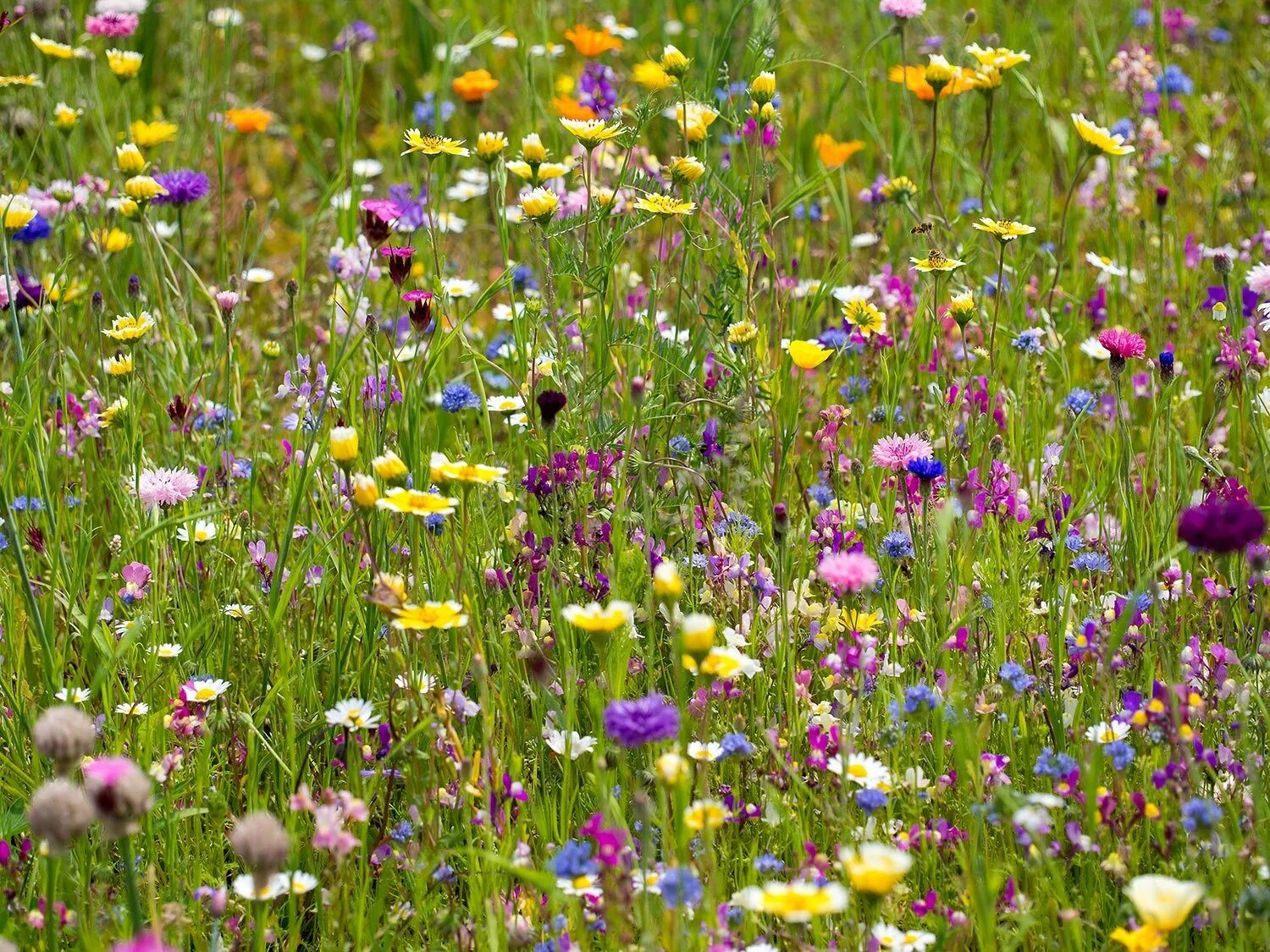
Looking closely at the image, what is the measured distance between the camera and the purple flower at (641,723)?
1271 millimetres

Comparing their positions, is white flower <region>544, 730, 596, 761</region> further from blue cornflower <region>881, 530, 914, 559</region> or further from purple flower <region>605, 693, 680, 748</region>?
blue cornflower <region>881, 530, 914, 559</region>

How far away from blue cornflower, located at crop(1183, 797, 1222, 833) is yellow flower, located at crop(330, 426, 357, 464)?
93 cm

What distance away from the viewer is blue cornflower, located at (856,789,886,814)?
143 cm

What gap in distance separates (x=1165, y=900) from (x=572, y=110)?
225 cm

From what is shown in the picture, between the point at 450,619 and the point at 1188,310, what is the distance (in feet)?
6.29

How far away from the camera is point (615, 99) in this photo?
3.27m

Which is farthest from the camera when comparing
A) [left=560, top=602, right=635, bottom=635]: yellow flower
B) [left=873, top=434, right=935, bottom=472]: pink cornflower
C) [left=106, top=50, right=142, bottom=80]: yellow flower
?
[left=106, top=50, right=142, bottom=80]: yellow flower

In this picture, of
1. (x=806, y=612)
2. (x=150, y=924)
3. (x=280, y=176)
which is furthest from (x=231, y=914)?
(x=280, y=176)

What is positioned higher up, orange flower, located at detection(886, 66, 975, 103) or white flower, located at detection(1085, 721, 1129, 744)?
orange flower, located at detection(886, 66, 975, 103)

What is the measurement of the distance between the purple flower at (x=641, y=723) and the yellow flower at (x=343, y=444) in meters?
0.43

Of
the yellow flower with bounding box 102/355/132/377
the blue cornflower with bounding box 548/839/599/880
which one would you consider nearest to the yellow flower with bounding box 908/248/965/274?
the blue cornflower with bounding box 548/839/599/880

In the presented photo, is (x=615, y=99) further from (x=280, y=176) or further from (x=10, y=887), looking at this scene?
(x=10, y=887)

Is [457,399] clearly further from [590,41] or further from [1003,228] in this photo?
[590,41]

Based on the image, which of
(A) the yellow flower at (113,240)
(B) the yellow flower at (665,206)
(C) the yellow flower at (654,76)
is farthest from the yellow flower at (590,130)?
(A) the yellow flower at (113,240)
